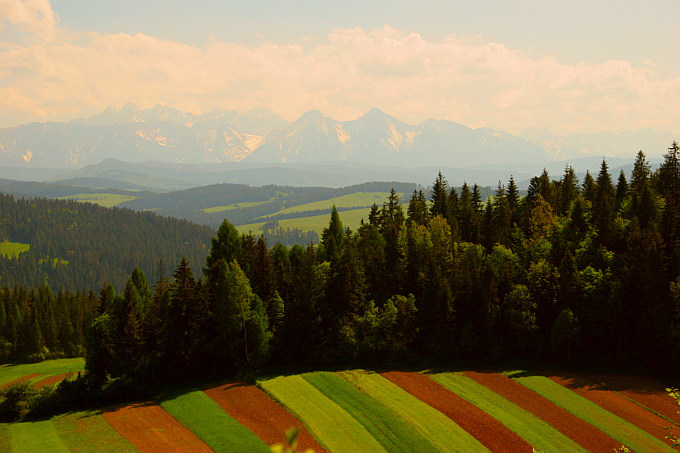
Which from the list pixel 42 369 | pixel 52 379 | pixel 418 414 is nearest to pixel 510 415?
pixel 418 414

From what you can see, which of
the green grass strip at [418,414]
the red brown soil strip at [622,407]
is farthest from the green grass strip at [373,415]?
the red brown soil strip at [622,407]

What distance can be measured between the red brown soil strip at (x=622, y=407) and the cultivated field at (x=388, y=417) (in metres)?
0.11

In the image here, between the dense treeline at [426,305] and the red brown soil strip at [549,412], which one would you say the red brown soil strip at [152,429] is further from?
the red brown soil strip at [549,412]

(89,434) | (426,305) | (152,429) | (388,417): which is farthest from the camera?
(426,305)

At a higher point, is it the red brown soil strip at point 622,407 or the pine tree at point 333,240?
the pine tree at point 333,240

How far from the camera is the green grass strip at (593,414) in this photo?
48438 millimetres

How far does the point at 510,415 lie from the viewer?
54.2 metres

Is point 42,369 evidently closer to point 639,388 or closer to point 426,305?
point 426,305

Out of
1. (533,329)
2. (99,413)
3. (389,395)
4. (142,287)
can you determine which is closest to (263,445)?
(389,395)

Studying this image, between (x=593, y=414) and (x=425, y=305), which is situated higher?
(x=425, y=305)

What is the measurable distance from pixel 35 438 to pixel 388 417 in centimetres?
3420

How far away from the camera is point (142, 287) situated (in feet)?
341

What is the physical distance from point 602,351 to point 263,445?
1805 inches

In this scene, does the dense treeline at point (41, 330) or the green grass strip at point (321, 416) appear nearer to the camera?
the green grass strip at point (321, 416)
